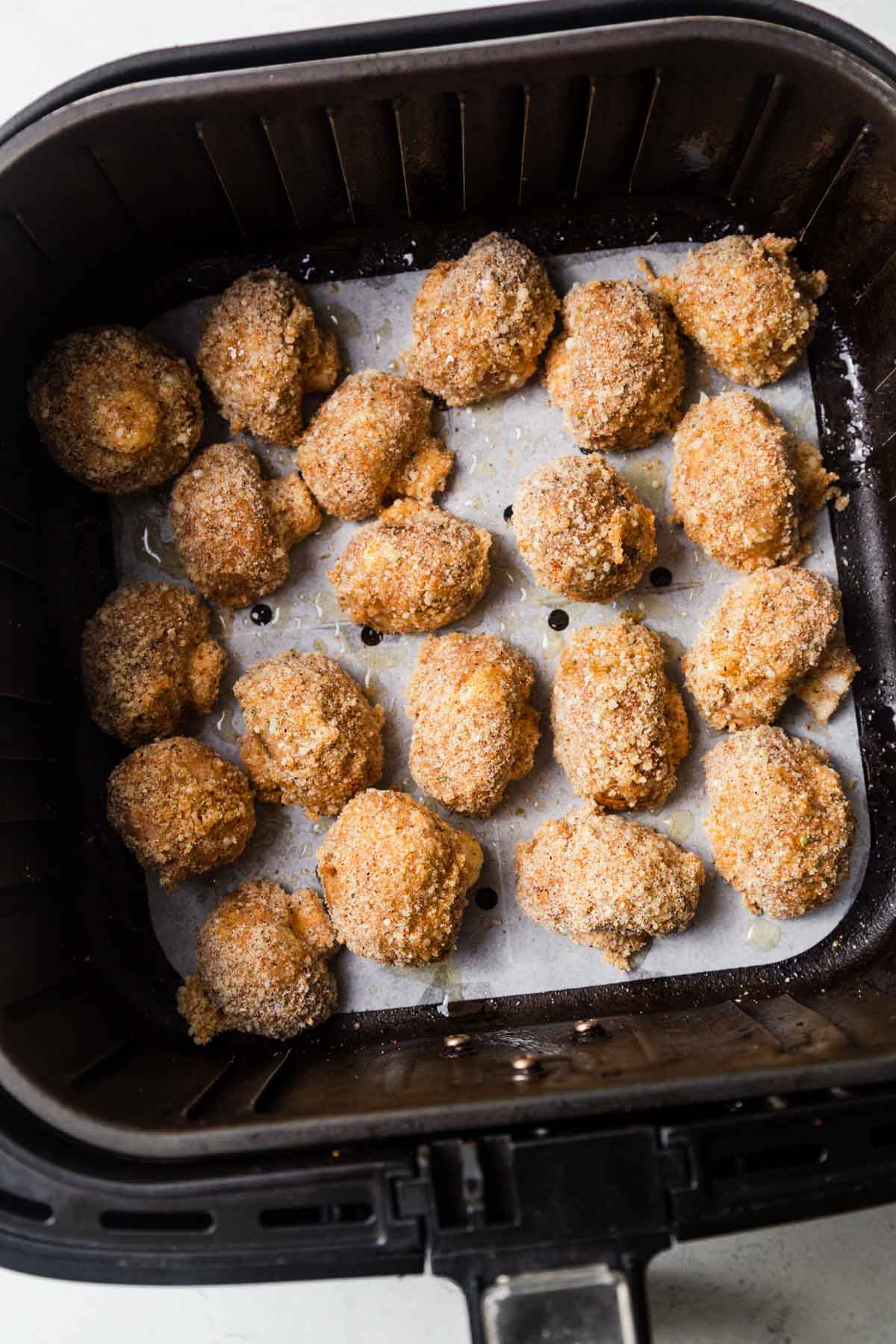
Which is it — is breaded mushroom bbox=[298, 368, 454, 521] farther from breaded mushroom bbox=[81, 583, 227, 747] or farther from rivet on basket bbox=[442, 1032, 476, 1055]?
rivet on basket bbox=[442, 1032, 476, 1055]

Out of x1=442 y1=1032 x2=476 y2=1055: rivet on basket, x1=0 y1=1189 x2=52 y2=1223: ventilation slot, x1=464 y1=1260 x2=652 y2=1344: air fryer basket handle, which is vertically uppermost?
x1=0 y1=1189 x2=52 y2=1223: ventilation slot

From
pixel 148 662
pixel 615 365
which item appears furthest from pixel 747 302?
pixel 148 662

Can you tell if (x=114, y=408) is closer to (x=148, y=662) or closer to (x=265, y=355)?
(x=265, y=355)

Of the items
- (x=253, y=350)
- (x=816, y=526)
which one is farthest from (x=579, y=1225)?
(x=253, y=350)

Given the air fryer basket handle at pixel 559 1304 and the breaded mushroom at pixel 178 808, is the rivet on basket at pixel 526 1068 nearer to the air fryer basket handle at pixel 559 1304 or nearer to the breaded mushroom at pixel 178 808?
the air fryer basket handle at pixel 559 1304

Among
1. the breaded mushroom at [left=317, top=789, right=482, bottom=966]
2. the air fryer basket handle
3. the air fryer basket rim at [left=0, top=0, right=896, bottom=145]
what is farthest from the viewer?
the breaded mushroom at [left=317, top=789, right=482, bottom=966]

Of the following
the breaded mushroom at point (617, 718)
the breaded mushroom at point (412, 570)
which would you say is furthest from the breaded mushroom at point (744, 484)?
the breaded mushroom at point (412, 570)

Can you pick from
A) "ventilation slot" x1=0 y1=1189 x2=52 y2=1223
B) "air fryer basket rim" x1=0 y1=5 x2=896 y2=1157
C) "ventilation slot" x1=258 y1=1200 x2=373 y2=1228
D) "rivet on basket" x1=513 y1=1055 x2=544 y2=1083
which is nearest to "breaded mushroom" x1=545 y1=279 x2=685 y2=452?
"air fryer basket rim" x1=0 y1=5 x2=896 y2=1157

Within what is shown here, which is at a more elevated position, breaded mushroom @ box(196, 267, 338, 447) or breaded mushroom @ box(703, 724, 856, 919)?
breaded mushroom @ box(196, 267, 338, 447)
